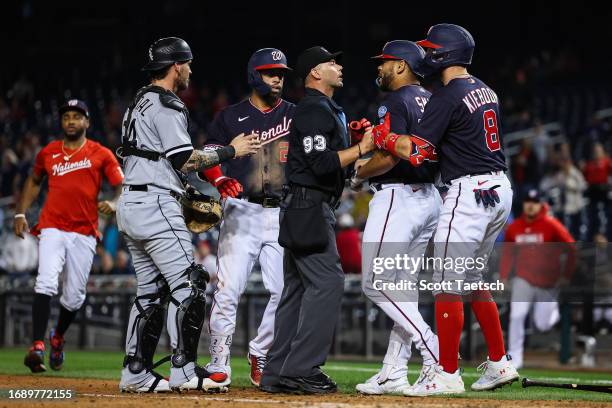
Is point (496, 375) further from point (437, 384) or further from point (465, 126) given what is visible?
point (465, 126)

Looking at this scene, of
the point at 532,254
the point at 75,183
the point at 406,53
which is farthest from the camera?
the point at 532,254

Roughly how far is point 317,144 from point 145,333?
170cm

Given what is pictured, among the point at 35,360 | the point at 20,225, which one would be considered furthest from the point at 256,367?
the point at 20,225

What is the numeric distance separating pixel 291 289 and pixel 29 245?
33.9 feet

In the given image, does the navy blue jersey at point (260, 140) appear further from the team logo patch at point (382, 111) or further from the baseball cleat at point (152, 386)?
the baseball cleat at point (152, 386)

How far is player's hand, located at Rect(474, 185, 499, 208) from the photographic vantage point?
22.2 ft

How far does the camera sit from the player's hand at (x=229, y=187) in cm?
739

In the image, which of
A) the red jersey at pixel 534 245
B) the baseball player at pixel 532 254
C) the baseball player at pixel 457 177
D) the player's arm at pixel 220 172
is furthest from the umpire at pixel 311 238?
the red jersey at pixel 534 245

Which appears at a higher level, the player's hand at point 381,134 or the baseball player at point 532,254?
the player's hand at point 381,134

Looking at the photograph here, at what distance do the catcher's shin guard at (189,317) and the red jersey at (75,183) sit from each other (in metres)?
3.06

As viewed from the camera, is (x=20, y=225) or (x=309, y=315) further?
(x=20, y=225)

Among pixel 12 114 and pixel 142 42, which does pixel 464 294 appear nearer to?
pixel 12 114

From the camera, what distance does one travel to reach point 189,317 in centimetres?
674

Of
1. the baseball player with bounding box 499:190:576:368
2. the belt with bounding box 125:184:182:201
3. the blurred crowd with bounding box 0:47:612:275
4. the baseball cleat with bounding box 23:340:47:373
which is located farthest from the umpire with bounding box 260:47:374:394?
the blurred crowd with bounding box 0:47:612:275
